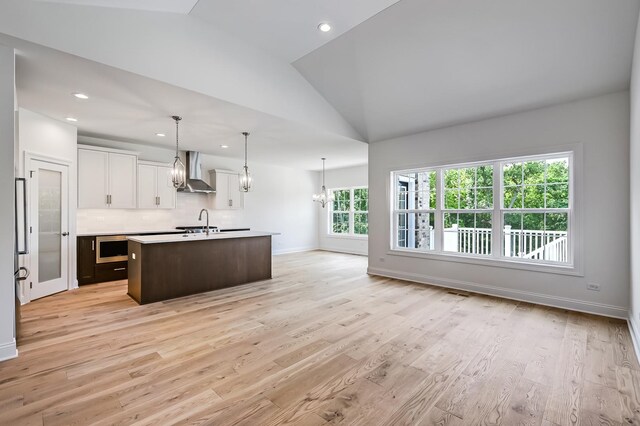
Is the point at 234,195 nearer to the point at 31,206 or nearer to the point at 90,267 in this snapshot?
the point at 90,267

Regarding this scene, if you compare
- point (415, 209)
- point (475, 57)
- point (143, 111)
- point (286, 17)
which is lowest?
point (415, 209)

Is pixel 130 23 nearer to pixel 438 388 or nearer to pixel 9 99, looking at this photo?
pixel 9 99

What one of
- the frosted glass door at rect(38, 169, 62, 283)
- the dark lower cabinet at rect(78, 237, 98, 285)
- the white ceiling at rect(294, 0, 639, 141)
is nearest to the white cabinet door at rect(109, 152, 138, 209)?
the dark lower cabinet at rect(78, 237, 98, 285)

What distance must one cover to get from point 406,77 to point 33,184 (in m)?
5.55

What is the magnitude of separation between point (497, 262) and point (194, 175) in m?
6.40

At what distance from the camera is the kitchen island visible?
4.23m

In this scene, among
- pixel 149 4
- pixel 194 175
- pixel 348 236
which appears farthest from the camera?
pixel 348 236

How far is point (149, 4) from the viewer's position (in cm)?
299

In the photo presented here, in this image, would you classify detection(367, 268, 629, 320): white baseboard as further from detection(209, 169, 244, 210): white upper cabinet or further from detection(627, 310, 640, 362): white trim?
detection(209, 169, 244, 210): white upper cabinet

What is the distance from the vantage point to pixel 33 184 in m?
4.22

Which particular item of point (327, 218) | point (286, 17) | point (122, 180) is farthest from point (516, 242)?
point (122, 180)

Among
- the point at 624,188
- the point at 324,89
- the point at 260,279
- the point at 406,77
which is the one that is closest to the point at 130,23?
the point at 324,89

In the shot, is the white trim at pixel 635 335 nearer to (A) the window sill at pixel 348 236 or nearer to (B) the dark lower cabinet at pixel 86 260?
(A) the window sill at pixel 348 236

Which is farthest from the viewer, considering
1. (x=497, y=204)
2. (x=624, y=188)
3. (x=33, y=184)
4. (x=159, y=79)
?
(x=497, y=204)
